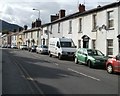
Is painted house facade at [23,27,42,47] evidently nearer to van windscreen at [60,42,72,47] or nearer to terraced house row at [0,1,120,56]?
terraced house row at [0,1,120,56]

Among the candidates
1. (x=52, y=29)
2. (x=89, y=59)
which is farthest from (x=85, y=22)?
(x=52, y=29)

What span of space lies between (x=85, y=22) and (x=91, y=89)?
25.8m

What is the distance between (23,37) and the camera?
3794 inches

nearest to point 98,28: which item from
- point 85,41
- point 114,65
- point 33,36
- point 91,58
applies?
point 85,41

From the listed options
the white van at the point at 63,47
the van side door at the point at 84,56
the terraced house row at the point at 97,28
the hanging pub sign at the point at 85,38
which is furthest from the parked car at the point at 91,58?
the hanging pub sign at the point at 85,38

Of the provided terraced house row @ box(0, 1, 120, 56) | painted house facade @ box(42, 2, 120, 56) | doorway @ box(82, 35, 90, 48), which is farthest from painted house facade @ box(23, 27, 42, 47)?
doorway @ box(82, 35, 90, 48)

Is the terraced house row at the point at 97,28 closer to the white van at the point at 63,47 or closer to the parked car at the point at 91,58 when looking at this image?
the white van at the point at 63,47

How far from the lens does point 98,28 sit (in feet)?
108

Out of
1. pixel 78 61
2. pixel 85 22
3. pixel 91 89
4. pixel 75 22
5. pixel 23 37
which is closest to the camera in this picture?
pixel 91 89

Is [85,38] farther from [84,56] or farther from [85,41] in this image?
[84,56]

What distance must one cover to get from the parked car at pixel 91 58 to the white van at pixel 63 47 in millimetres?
5753

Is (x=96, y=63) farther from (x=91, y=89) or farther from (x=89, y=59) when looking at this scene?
(x=91, y=89)

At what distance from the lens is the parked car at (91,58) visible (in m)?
23.5

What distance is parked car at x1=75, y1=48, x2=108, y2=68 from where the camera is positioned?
76.9ft
